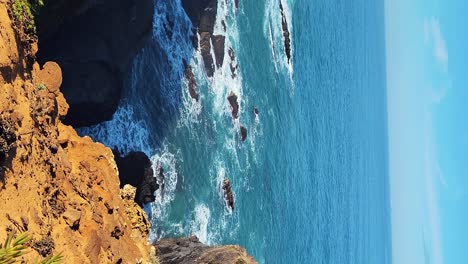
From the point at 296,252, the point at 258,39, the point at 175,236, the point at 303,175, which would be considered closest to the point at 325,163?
the point at 303,175

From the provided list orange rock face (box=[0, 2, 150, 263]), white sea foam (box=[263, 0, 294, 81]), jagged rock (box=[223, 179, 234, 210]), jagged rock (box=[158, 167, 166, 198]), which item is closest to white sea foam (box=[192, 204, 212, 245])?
jagged rock (box=[223, 179, 234, 210])

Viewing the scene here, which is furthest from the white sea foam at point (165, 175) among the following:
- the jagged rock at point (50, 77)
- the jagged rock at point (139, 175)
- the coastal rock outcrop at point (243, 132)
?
the jagged rock at point (50, 77)

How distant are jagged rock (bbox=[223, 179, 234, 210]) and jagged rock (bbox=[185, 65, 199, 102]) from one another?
856cm

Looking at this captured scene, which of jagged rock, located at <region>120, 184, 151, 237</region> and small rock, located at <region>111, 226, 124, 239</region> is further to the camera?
jagged rock, located at <region>120, 184, 151, 237</region>

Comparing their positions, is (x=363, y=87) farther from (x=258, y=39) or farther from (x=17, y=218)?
(x=17, y=218)

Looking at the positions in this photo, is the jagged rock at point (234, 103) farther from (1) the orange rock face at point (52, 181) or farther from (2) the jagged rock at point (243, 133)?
(1) the orange rock face at point (52, 181)

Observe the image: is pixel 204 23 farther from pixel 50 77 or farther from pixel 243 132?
pixel 50 77

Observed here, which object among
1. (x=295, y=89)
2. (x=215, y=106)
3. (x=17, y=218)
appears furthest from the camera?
(x=295, y=89)

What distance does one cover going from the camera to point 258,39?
62969 millimetres

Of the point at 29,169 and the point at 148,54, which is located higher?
the point at 148,54

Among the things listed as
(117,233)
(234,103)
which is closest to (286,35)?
(234,103)

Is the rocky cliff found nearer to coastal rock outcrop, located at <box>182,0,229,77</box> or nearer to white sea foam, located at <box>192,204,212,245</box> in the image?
white sea foam, located at <box>192,204,212,245</box>

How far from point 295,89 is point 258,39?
46.9 ft

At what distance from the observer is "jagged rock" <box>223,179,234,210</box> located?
168 ft
